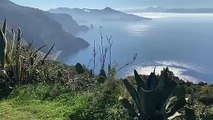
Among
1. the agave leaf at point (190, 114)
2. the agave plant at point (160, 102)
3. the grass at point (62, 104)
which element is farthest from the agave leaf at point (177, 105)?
the grass at point (62, 104)

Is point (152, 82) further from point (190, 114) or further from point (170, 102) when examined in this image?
point (190, 114)

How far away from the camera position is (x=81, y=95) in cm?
821

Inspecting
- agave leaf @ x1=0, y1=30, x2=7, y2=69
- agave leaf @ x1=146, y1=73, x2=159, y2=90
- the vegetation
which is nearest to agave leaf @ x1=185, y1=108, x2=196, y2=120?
the vegetation

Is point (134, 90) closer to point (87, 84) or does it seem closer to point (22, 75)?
point (87, 84)

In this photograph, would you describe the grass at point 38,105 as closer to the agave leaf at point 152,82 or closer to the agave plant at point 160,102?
the agave leaf at point 152,82

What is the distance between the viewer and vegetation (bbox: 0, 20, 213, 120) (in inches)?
224

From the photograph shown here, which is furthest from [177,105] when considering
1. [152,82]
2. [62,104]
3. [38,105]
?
[38,105]

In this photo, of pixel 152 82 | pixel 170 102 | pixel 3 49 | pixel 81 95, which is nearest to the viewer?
pixel 170 102

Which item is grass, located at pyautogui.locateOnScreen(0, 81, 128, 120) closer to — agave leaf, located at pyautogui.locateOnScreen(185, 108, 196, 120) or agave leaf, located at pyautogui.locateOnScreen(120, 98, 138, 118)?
agave leaf, located at pyautogui.locateOnScreen(120, 98, 138, 118)

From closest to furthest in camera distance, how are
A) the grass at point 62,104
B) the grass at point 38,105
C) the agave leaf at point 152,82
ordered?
1. the agave leaf at point 152,82
2. the grass at point 62,104
3. the grass at point 38,105

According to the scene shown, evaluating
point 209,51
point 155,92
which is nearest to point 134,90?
point 155,92

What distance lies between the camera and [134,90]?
6031 millimetres

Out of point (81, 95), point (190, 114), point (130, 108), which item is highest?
point (190, 114)

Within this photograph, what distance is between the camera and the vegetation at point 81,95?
570 centimetres
